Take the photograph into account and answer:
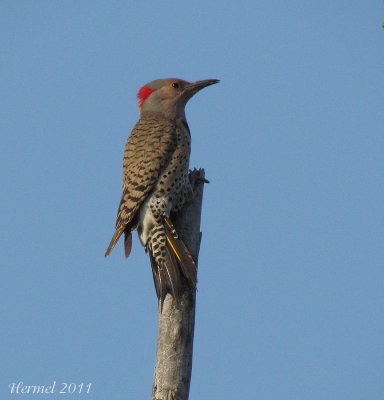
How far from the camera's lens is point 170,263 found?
21.2 feet

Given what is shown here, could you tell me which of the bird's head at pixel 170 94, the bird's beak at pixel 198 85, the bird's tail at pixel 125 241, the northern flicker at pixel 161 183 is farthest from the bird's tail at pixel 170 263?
the bird's beak at pixel 198 85

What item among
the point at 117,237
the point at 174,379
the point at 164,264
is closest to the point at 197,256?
the point at 164,264

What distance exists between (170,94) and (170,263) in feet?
8.15

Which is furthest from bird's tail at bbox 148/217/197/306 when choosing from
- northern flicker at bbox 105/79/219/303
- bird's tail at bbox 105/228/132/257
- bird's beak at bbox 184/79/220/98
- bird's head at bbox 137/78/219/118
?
bird's beak at bbox 184/79/220/98

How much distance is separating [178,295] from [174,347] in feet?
1.76

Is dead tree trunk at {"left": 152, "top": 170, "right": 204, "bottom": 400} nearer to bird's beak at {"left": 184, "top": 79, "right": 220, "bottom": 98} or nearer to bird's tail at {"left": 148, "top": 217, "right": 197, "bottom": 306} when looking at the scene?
bird's tail at {"left": 148, "top": 217, "right": 197, "bottom": 306}

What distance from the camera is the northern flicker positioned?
6449mm

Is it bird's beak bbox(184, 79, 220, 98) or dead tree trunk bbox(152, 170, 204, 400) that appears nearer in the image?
dead tree trunk bbox(152, 170, 204, 400)

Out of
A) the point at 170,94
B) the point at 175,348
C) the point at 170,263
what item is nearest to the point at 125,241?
the point at 170,263

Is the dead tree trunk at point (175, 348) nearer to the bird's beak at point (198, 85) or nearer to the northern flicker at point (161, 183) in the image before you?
the northern flicker at point (161, 183)

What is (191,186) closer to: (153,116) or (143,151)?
(143,151)

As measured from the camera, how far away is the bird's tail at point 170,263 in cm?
617

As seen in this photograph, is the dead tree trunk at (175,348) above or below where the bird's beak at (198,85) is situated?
below

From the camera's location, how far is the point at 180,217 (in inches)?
270
